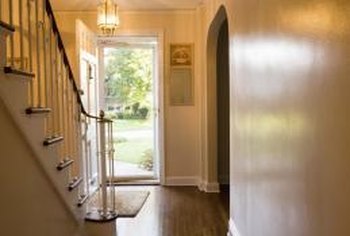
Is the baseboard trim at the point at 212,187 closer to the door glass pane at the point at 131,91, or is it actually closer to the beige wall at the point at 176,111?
the beige wall at the point at 176,111

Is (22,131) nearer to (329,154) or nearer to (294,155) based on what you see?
(294,155)

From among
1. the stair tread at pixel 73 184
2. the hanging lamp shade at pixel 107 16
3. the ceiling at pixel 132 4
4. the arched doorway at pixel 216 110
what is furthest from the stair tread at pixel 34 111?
the ceiling at pixel 132 4

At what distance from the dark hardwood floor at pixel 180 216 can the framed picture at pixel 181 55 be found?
186 centimetres

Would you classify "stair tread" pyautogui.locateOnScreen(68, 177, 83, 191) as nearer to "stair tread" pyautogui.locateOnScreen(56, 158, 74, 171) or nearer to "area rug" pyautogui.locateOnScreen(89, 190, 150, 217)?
"stair tread" pyautogui.locateOnScreen(56, 158, 74, 171)

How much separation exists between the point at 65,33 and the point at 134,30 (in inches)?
39.0

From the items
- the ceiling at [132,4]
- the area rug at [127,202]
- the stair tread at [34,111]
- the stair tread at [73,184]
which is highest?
the ceiling at [132,4]

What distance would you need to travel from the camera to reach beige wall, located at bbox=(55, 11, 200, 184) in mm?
6352

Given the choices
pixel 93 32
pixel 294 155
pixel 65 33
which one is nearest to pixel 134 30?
pixel 93 32

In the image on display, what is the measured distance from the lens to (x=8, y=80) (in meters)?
2.19

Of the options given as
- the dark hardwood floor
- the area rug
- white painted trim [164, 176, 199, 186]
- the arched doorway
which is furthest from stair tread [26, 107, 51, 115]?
white painted trim [164, 176, 199, 186]

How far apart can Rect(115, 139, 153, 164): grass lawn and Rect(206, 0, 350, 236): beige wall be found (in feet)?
12.3

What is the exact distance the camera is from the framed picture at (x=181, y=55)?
634cm

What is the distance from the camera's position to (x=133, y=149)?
22.4 feet

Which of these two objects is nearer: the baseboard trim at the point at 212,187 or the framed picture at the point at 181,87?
the baseboard trim at the point at 212,187
